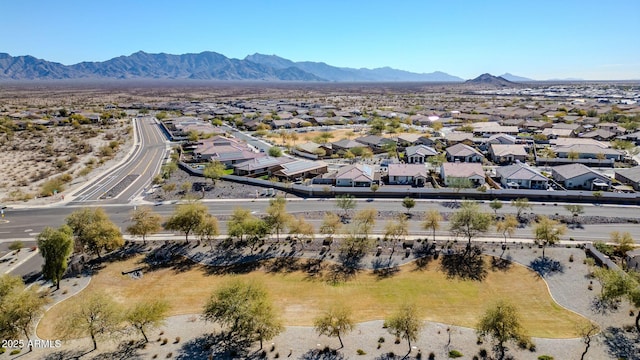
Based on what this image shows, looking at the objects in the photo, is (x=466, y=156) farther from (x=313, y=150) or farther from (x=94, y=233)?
(x=94, y=233)

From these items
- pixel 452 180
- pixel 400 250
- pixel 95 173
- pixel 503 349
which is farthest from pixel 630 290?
pixel 95 173

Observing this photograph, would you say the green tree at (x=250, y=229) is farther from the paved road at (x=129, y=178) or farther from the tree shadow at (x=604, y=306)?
the tree shadow at (x=604, y=306)

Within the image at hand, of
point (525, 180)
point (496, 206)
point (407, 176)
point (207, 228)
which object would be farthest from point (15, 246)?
point (525, 180)

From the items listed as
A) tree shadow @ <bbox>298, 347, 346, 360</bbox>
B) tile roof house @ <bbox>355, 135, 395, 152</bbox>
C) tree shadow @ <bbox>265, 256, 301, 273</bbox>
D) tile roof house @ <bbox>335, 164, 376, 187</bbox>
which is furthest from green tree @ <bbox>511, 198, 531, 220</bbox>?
tile roof house @ <bbox>355, 135, 395, 152</bbox>

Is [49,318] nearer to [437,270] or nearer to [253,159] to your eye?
[437,270]

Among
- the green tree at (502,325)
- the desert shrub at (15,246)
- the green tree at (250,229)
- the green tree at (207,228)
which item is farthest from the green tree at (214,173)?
the green tree at (502,325)

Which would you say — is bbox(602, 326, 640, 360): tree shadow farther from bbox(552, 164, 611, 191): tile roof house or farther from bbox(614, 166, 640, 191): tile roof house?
bbox(614, 166, 640, 191): tile roof house
